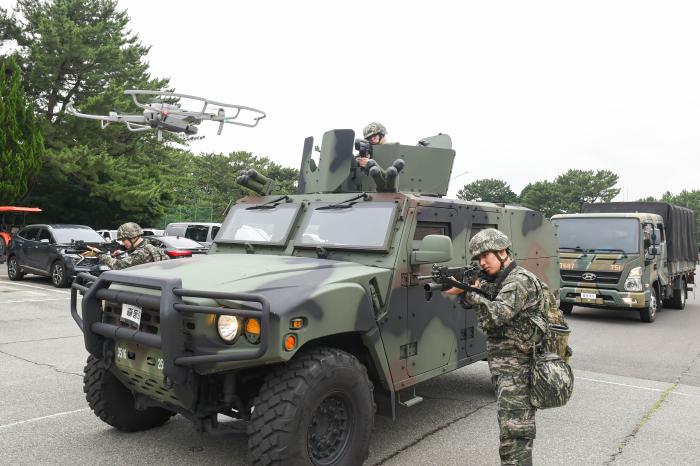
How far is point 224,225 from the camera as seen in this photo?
18.2ft

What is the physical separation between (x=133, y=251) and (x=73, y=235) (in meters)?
9.67

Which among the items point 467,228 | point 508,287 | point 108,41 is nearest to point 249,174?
point 467,228

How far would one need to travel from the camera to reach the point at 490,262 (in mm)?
3719

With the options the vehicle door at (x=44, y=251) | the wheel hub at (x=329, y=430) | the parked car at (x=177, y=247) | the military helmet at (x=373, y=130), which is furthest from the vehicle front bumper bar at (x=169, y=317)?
the vehicle door at (x=44, y=251)

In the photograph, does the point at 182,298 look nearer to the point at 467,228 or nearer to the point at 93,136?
the point at 467,228

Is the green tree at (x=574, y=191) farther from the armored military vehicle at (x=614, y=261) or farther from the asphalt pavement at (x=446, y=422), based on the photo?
the asphalt pavement at (x=446, y=422)

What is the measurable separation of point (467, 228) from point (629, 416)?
2260 millimetres

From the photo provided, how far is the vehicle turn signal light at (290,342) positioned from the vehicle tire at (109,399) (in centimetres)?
176

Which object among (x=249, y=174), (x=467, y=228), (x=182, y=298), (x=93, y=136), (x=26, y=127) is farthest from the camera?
(x=93, y=136)

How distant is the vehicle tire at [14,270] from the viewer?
16.1 m

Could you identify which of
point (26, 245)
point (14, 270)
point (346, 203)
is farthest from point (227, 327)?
point (14, 270)

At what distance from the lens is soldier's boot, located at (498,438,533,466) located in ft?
11.3

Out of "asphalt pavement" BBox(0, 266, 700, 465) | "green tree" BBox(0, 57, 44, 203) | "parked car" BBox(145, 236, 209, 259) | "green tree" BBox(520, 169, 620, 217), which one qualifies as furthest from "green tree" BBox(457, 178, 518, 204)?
"asphalt pavement" BBox(0, 266, 700, 465)

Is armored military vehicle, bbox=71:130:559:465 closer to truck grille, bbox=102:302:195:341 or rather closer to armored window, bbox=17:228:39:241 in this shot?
truck grille, bbox=102:302:195:341
